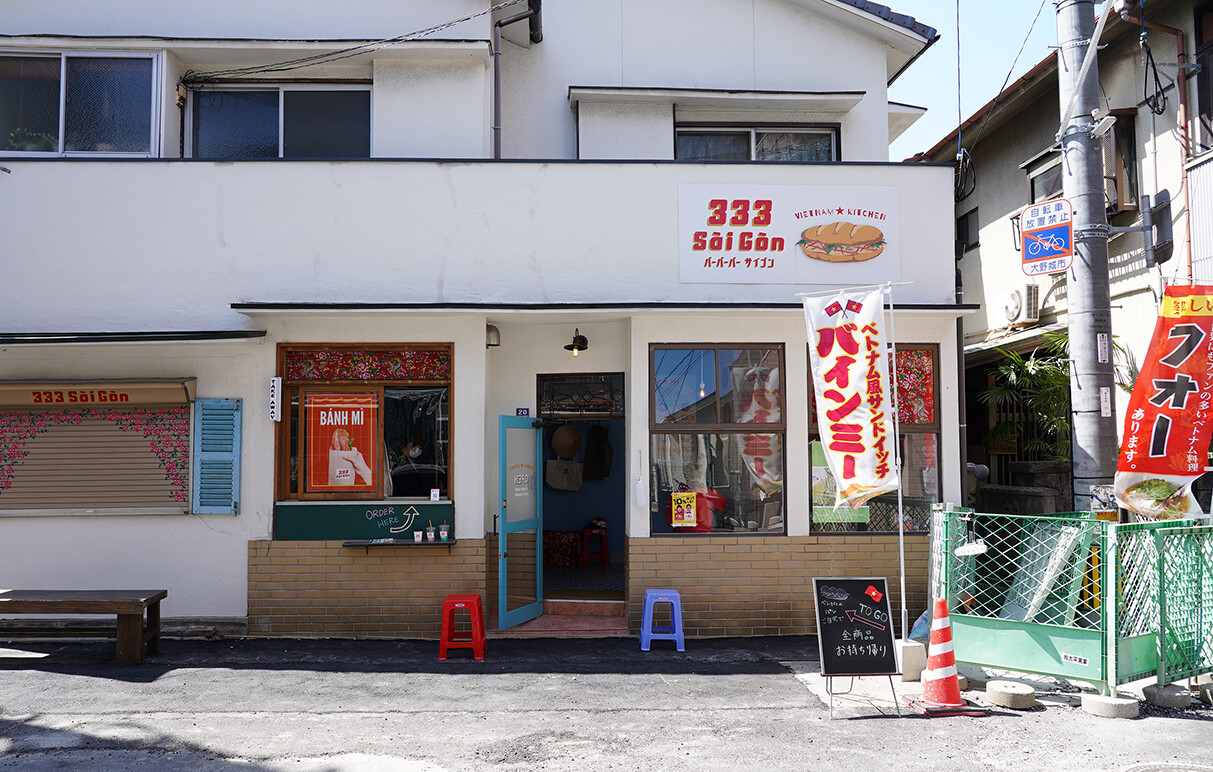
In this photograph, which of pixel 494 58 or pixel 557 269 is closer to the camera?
pixel 557 269

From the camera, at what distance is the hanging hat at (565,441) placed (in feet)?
43.7

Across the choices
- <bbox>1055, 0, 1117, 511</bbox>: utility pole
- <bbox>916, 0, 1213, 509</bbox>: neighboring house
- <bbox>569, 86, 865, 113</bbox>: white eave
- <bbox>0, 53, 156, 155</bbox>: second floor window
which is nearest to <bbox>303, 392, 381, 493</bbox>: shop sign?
<bbox>0, 53, 156, 155</bbox>: second floor window

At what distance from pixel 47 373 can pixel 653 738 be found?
7.60 metres

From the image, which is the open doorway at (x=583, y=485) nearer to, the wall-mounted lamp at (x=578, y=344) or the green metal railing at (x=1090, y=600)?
the wall-mounted lamp at (x=578, y=344)

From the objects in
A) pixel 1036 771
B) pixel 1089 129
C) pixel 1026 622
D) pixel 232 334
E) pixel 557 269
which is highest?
pixel 1089 129

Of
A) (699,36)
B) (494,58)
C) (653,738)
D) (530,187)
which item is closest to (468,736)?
(653,738)

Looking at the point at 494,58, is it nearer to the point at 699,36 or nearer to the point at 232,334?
the point at 699,36

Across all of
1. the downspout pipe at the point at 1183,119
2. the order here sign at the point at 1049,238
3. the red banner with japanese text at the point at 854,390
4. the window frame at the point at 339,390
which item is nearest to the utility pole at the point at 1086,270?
the order here sign at the point at 1049,238

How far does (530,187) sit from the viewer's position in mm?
9812

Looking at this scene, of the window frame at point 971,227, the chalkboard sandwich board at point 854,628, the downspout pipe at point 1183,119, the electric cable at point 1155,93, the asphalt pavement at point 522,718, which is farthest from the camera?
the window frame at point 971,227

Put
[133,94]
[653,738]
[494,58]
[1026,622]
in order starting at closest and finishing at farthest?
[653,738], [1026,622], [133,94], [494,58]

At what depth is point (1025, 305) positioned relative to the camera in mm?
13258

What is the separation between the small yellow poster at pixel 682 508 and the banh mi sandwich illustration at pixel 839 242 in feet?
9.67

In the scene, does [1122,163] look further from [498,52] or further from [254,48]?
[254,48]
